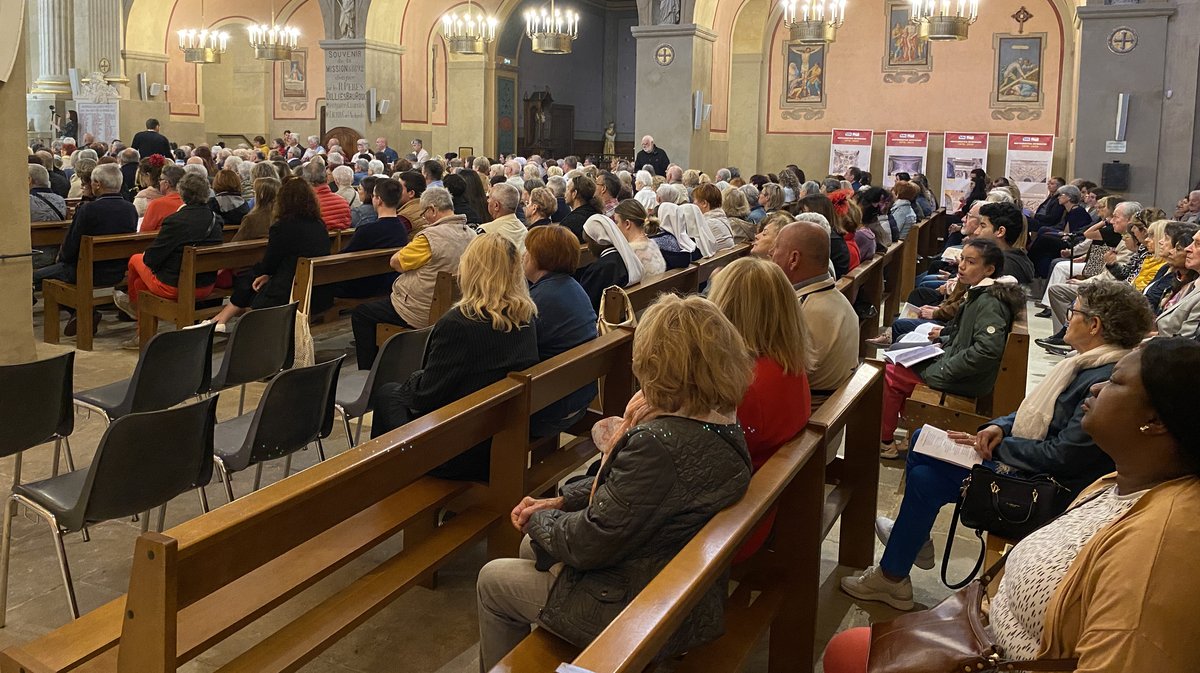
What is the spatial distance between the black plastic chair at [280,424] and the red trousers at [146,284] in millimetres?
2890

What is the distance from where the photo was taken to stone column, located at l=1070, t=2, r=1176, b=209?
11633 mm

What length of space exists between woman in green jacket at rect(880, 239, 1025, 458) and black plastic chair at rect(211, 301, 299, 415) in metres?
2.92

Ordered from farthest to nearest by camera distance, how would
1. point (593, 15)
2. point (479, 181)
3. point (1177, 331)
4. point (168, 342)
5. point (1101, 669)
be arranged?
point (593, 15) < point (479, 181) < point (1177, 331) < point (168, 342) < point (1101, 669)

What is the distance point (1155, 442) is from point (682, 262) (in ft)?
15.8

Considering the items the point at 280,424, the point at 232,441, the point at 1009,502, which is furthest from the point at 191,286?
the point at 1009,502

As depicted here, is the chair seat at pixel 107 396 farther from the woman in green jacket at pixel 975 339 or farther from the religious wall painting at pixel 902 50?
the religious wall painting at pixel 902 50

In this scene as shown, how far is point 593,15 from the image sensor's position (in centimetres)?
2248

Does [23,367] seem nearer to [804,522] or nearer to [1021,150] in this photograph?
[804,522]

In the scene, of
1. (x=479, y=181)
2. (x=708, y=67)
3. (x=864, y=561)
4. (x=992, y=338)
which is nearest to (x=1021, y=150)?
(x=708, y=67)

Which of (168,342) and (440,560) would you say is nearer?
(440,560)

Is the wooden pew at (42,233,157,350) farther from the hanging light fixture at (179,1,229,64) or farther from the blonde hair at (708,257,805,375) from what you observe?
the hanging light fixture at (179,1,229,64)

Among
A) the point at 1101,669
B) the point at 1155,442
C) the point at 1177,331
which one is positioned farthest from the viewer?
the point at 1177,331

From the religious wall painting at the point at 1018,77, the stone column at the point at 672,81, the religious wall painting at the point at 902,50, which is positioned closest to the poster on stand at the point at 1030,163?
the religious wall painting at the point at 1018,77

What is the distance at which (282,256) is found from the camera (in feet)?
20.5
